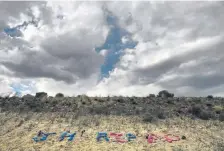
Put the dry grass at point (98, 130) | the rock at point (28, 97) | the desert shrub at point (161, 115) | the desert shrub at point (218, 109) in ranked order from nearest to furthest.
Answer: the dry grass at point (98, 130)
the desert shrub at point (161, 115)
the desert shrub at point (218, 109)
the rock at point (28, 97)

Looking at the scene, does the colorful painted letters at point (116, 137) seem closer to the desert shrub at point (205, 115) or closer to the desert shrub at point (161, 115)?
the desert shrub at point (161, 115)

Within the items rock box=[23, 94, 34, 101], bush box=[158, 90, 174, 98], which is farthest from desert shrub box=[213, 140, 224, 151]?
rock box=[23, 94, 34, 101]

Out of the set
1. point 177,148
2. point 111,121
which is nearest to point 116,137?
point 111,121

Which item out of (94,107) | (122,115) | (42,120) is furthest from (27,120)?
(122,115)

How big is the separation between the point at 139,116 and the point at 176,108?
6189mm

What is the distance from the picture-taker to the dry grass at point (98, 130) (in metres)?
31.2

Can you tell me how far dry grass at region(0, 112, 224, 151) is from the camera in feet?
102

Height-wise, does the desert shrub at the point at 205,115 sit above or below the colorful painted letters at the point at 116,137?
above

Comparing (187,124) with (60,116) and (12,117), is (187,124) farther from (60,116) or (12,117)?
(12,117)

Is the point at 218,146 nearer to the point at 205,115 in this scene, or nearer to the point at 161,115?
the point at 205,115

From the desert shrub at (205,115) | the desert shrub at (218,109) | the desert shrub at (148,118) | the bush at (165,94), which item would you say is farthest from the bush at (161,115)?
the bush at (165,94)

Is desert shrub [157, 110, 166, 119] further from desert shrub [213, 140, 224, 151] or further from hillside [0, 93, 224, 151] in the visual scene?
desert shrub [213, 140, 224, 151]

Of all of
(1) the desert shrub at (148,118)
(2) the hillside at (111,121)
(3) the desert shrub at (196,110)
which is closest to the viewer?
(2) the hillside at (111,121)

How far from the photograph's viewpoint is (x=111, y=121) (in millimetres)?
37312
